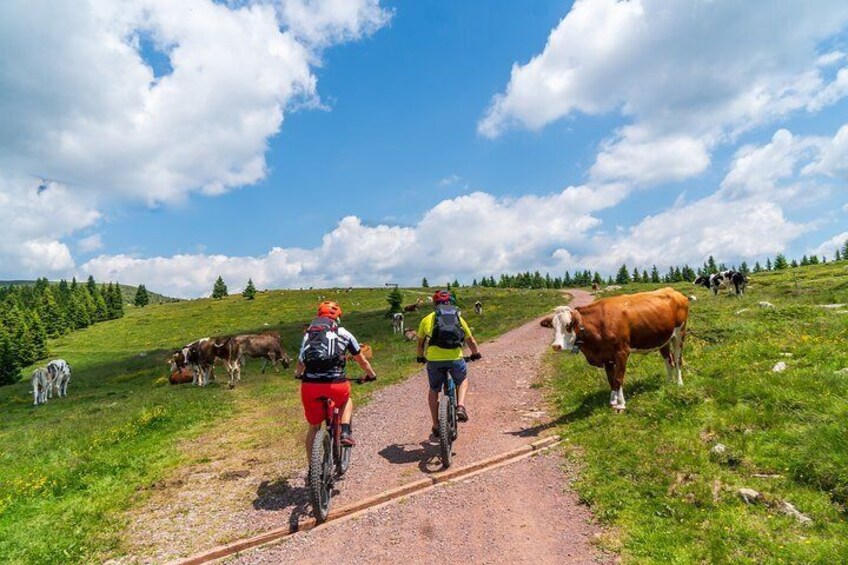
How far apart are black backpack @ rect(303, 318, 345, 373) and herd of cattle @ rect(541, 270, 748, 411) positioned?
5.85 meters

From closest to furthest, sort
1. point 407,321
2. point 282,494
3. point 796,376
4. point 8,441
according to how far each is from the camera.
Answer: point 282,494, point 796,376, point 8,441, point 407,321

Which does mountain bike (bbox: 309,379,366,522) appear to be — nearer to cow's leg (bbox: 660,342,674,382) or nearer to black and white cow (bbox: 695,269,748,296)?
cow's leg (bbox: 660,342,674,382)

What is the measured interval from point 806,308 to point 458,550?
18.4 metres

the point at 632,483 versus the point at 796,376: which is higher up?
the point at 796,376

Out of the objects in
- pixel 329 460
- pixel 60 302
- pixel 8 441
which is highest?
pixel 60 302

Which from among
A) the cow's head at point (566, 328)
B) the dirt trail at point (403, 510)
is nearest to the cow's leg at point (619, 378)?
the cow's head at point (566, 328)

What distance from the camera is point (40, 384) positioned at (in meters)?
30.5

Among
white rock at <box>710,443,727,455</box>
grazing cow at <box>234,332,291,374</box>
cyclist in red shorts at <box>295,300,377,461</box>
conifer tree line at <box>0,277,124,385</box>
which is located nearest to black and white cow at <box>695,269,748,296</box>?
white rock at <box>710,443,727,455</box>

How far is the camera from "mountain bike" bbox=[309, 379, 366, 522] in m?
6.86

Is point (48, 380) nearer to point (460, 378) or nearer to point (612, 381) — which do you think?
point (460, 378)

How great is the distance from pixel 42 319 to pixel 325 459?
119 m

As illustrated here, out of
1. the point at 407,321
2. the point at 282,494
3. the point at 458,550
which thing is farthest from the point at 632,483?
the point at 407,321

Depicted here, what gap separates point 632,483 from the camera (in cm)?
723

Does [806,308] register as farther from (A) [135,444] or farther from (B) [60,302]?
(B) [60,302]
